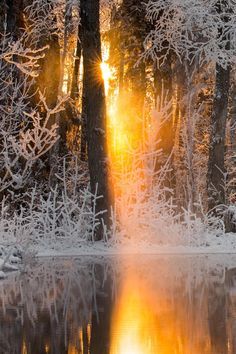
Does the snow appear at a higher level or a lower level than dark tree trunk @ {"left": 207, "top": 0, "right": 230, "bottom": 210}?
lower

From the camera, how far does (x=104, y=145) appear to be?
18609mm

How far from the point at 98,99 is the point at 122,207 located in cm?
290

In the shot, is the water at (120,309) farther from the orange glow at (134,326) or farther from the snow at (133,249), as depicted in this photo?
the snow at (133,249)

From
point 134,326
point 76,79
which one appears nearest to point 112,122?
point 76,79

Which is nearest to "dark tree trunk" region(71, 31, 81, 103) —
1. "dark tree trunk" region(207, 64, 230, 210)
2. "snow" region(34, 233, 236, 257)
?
"dark tree trunk" region(207, 64, 230, 210)

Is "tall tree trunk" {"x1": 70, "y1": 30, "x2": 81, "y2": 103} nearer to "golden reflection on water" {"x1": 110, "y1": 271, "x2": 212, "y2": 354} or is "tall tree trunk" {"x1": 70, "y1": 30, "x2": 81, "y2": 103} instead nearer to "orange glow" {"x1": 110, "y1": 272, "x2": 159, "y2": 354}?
"orange glow" {"x1": 110, "y1": 272, "x2": 159, "y2": 354}

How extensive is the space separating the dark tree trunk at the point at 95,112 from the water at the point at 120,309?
12.1ft

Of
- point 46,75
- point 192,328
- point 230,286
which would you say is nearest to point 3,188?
point 46,75

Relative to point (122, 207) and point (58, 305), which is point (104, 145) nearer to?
point (122, 207)

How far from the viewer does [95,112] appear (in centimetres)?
1850

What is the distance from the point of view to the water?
7723mm

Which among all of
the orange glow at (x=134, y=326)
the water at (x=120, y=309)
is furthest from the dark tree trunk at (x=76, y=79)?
the orange glow at (x=134, y=326)

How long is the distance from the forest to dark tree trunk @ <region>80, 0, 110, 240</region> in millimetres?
26

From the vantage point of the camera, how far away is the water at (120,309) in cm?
772
